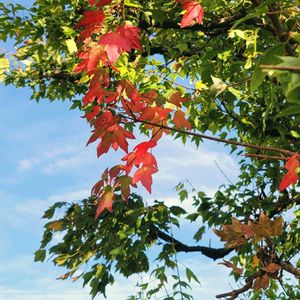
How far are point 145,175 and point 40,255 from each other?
307cm

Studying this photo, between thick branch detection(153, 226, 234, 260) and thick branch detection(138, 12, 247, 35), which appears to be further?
thick branch detection(153, 226, 234, 260)

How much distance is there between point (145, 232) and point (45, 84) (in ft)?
14.6

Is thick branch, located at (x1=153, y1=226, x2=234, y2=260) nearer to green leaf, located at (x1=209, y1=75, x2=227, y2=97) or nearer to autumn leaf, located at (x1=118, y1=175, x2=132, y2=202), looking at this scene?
autumn leaf, located at (x1=118, y1=175, x2=132, y2=202)

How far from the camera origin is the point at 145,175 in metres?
2.35

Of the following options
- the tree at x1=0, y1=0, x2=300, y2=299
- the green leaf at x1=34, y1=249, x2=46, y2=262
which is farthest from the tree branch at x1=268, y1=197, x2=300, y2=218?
the green leaf at x1=34, y1=249, x2=46, y2=262

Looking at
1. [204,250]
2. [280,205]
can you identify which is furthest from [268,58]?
[280,205]

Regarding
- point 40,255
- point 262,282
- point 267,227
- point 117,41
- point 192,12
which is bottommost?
point 262,282

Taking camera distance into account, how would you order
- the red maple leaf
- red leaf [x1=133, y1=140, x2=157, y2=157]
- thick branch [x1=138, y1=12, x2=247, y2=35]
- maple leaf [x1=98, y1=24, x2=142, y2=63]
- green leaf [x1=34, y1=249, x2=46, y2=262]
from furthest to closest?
green leaf [x1=34, y1=249, x2=46, y2=262], thick branch [x1=138, y1=12, x2=247, y2=35], red leaf [x1=133, y1=140, x2=157, y2=157], maple leaf [x1=98, y1=24, x2=142, y2=63], the red maple leaf

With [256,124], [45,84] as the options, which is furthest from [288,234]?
[45,84]

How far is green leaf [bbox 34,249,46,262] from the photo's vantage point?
5.02m

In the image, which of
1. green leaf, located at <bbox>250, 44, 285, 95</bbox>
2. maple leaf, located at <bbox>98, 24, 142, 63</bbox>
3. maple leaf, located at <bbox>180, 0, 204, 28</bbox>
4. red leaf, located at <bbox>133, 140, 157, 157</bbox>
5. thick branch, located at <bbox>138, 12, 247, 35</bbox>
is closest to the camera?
green leaf, located at <bbox>250, 44, 285, 95</bbox>

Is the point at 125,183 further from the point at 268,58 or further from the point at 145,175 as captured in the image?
the point at 268,58

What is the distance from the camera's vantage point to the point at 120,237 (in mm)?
4582

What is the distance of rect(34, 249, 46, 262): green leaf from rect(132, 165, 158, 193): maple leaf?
9.98 feet
